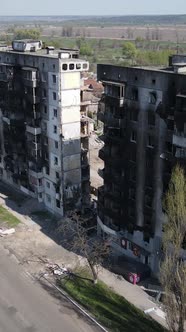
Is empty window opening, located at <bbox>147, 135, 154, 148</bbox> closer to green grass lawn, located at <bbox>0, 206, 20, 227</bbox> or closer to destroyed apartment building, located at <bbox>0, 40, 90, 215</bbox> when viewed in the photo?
destroyed apartment building, located at <bbox>0, 40, 90, 215</bbox>

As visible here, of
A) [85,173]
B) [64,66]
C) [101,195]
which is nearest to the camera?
[101,195]

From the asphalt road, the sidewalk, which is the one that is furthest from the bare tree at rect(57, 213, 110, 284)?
the asphalt road

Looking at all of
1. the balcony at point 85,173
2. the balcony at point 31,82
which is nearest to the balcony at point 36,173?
the balcony at point 85,173

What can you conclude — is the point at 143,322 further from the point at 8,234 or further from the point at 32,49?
the point at 32,49

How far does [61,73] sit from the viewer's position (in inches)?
2195

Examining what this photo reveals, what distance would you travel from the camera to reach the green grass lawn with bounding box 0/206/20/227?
6169 cm

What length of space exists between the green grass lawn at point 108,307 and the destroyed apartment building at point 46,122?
16487 millimetres

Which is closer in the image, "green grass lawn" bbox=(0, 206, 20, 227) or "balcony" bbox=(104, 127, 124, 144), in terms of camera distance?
"balcony" bbox=(104, 127, 124, 144)

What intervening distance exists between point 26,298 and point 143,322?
1231 cm

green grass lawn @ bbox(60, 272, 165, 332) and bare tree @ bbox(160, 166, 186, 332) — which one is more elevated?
bare tree @ bbox(160, 166, 186, 332)

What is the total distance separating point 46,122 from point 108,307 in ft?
90.4

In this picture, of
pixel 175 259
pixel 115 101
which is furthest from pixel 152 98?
pixel 175 259

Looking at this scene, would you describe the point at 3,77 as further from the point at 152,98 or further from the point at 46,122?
the point at 152,98

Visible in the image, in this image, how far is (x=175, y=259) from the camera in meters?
36.8
